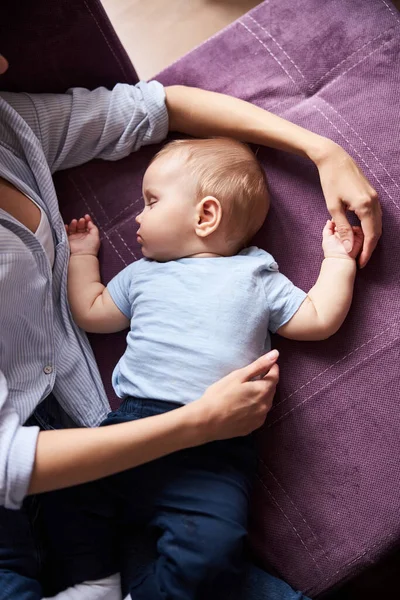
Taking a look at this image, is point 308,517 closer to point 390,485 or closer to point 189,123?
point 390,485

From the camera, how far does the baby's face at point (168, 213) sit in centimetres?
112

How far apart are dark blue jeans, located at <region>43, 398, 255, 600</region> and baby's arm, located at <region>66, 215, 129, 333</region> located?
0.55 feet

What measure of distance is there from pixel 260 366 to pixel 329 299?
0.18 meters

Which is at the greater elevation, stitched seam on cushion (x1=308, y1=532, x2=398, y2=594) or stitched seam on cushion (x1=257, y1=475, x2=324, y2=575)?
stitched seam on cushion (x1=257, y1=475, x2=324, y2=575)

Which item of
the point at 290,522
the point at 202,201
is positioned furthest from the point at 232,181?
the point at 290,522

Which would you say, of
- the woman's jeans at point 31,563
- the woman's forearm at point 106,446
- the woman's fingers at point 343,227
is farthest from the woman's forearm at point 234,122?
the woman's jeans at point 31,563

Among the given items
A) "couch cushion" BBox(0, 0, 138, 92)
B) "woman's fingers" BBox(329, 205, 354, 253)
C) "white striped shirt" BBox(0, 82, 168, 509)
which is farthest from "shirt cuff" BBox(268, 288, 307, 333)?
"couch cushion" BBox(0, 0, 138, 92)

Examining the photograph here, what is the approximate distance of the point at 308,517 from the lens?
107cm

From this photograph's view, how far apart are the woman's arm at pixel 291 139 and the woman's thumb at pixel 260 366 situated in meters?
0.25

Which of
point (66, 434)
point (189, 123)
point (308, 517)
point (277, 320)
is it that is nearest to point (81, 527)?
point (66, 434)

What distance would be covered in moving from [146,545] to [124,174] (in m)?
0.74

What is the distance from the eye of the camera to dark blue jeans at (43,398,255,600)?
3.17 ft

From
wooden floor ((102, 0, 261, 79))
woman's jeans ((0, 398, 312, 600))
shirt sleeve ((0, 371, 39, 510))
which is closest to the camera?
shirt sleeve ((0, 371, 39, 510))

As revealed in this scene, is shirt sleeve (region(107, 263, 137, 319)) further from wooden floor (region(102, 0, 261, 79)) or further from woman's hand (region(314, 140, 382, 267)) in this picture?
wooden floor (region(102, 0, 261, 79))
